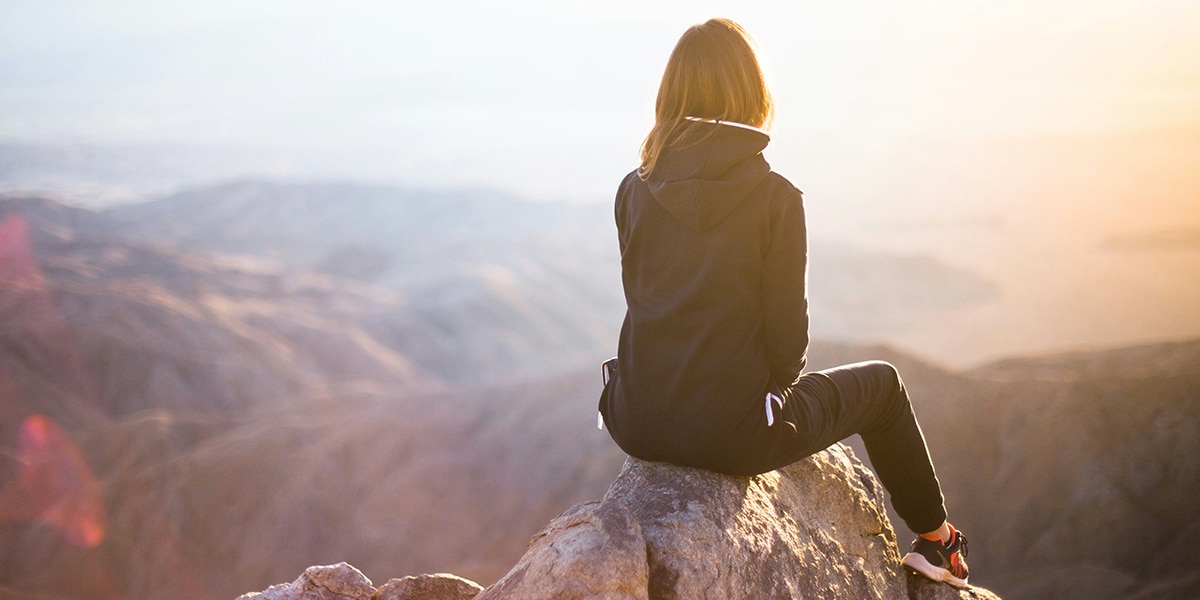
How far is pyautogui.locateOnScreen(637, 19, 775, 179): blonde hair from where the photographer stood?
306 cm

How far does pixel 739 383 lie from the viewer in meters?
3.10

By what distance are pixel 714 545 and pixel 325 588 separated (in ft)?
8.30

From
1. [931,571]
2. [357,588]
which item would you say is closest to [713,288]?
[931,571]

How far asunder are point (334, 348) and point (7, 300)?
1368cm

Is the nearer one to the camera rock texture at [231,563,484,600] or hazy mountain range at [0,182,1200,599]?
rock texture at [231,563,484,600]

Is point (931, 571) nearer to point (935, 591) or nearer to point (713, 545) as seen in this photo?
point (935, 591)

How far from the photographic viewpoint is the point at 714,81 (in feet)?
10.1

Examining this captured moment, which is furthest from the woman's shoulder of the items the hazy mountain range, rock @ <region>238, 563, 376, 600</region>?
the hazy mountain range

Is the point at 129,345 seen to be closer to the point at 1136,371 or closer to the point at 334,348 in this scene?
the point at 334,348

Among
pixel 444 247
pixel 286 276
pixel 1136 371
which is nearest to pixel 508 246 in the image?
pixel 444 247

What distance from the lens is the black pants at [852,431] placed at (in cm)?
323

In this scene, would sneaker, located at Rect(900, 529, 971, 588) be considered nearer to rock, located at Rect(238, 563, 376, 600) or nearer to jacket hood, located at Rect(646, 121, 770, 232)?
jacket hood, located at Rect(646, 121, 770, 232)

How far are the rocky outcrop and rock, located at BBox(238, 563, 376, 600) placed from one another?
176 cm

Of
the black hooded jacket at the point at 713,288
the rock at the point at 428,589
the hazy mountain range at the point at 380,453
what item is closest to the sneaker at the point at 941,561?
the black hooded jacket at the point at 713,288
